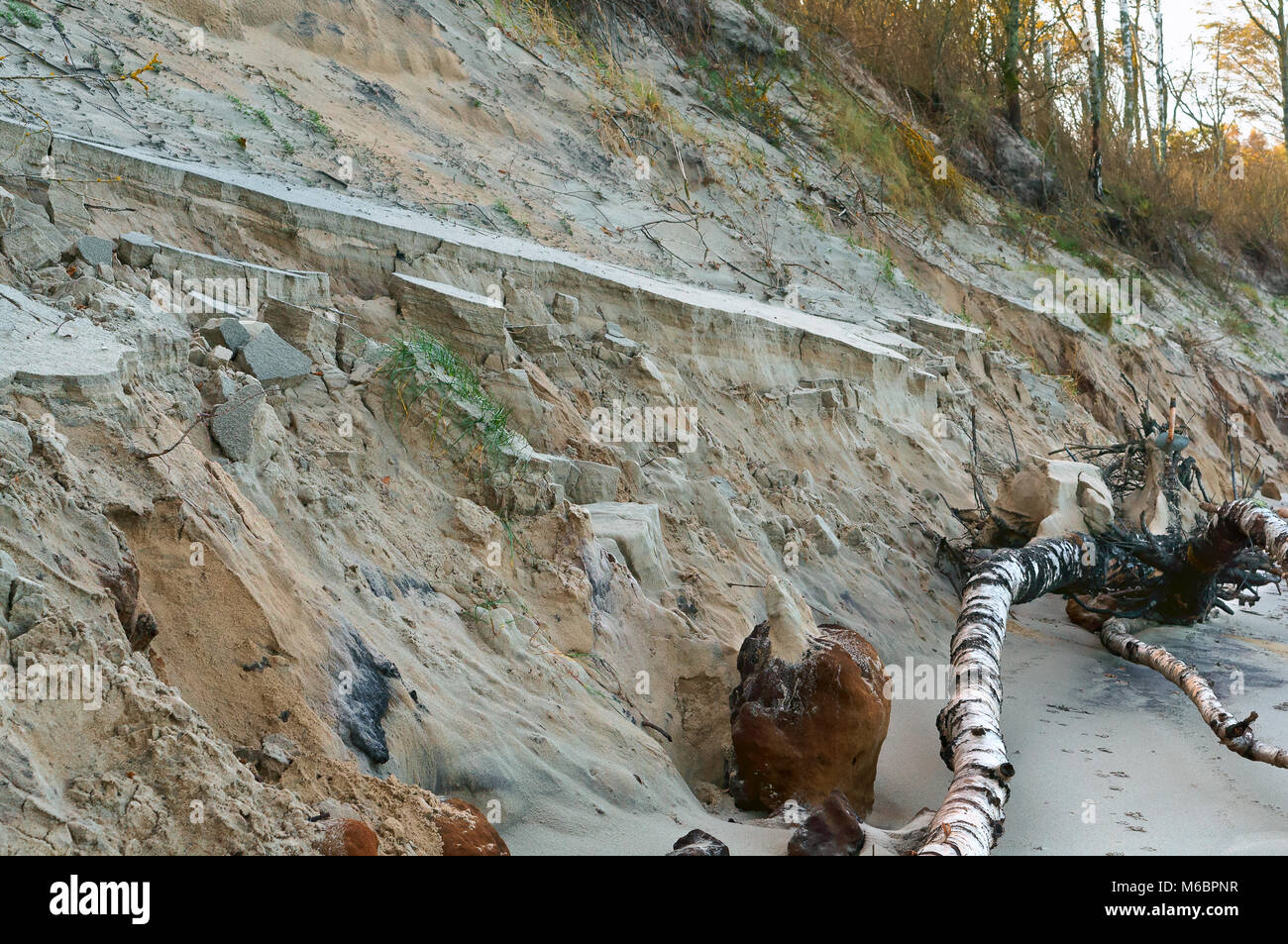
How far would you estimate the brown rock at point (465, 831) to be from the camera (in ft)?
7.23

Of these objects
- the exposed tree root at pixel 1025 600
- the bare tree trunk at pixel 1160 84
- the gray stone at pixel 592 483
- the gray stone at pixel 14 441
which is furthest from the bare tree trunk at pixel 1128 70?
the gray stone at pixel 14 441

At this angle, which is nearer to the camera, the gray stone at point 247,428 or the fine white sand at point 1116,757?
the gray stone at point 247,428

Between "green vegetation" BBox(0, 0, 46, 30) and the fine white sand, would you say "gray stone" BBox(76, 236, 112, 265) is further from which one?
the fine white sand

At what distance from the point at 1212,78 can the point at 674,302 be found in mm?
19266

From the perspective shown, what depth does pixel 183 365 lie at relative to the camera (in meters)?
3.02

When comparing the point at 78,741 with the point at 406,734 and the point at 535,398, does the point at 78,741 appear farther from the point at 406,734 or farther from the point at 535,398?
the point at 535,398

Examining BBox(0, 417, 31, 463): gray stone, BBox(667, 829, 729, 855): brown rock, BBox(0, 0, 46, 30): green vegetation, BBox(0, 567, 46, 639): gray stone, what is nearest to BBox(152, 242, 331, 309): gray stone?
BBox(0, 417, 31, 463): gray stone

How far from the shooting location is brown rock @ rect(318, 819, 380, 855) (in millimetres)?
1913

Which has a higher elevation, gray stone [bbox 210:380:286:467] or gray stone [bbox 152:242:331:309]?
gray stone [bbox 152:242:331:309]

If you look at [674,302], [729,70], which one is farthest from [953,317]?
[674,302]

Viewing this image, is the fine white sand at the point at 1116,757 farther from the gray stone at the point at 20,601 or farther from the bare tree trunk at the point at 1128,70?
the bare tree trunk at the point at 1128,70

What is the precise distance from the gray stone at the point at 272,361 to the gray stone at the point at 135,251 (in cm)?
57

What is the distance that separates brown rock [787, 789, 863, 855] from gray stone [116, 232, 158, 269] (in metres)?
2.97

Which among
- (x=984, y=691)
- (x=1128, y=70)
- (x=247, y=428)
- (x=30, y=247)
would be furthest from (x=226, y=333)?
(x=1128, y=70)
